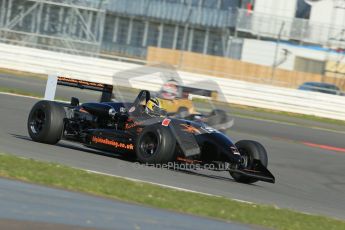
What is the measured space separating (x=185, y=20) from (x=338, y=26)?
25.6 feet

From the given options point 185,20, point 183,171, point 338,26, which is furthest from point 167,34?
A: point 183,171

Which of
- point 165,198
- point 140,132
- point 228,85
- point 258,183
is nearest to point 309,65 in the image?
point 228,85

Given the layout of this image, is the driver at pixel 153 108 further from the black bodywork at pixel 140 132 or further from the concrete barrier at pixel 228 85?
the concrete barrier at pixel 228 85

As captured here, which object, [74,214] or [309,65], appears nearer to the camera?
[74,214]

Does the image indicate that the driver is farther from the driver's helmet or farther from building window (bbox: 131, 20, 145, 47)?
building window (bbox: 131, 20, 145, 47)

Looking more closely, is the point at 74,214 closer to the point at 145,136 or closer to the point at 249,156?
the point at 145,136

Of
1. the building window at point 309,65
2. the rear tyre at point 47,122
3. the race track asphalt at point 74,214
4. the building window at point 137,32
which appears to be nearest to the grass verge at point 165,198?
the race track asphalt at point 74,214

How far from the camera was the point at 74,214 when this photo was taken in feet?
22.3

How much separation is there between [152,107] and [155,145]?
3.22 feet

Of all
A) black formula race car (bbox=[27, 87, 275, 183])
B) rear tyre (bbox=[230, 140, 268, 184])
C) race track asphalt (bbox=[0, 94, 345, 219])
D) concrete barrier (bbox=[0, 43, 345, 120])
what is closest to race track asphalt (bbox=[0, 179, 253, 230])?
race track asphalt (bbox=[0, 94, 345, 219])

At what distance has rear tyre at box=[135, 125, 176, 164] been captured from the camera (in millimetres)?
10562

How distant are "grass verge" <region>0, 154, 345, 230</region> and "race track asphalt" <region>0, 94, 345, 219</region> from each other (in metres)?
0.70

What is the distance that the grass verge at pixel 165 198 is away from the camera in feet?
26.1

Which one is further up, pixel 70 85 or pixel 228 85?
pixel 70 85
